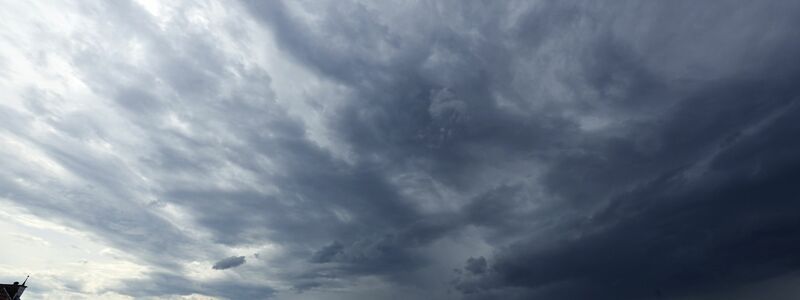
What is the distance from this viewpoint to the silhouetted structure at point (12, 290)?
92750 mm

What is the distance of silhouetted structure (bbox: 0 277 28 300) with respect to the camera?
9275 centimetres

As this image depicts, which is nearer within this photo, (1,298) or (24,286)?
(1,298)

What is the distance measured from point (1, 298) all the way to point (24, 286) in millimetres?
6000

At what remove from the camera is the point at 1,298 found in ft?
303

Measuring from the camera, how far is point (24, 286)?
98.2 metres

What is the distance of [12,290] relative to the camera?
316 ft
